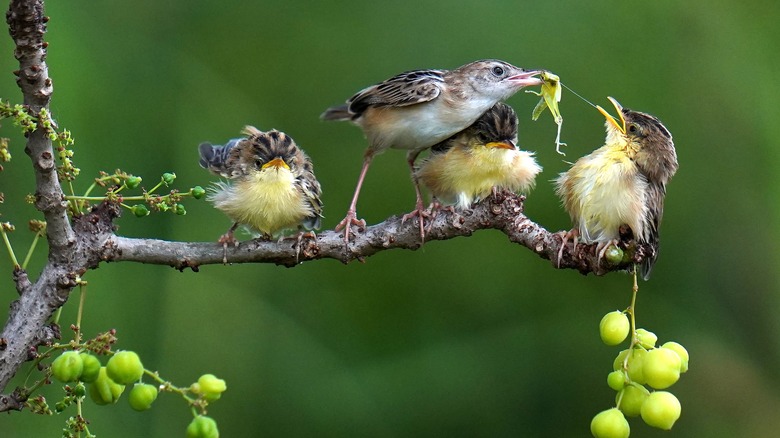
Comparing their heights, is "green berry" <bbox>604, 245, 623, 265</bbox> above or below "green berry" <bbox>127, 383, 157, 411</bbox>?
above

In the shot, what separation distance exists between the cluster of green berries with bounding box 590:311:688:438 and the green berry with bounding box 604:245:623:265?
5.8 inches

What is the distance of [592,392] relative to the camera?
5660mm

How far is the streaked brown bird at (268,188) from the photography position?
12.9 feet

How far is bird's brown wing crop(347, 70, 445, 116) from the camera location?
4473mm

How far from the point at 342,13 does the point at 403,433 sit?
2.34m

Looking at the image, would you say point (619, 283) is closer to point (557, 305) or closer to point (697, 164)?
point (557, 305)

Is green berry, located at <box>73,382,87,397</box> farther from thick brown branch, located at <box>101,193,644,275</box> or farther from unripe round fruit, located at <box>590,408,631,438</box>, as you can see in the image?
unripe round fruit, located at <box>590,408,631,438</box>

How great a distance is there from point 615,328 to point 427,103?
1844 millimetres

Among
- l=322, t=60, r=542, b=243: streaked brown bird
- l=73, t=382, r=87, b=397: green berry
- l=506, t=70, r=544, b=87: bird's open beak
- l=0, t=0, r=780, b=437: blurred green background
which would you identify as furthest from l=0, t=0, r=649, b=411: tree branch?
l=0, t=0, r=780, b=437: blurred green background

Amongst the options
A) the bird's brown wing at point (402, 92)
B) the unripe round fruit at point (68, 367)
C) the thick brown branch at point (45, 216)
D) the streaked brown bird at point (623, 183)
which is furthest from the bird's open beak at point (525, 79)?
the unripe round fruit at point (68, 367)

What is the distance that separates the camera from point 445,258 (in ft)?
19.1

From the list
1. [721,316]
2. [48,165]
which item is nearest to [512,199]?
[48,165]

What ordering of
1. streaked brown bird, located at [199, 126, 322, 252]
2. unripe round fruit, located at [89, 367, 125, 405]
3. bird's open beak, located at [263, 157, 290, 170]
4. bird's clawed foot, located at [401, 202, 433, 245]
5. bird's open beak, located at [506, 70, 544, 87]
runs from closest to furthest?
unripe round fruit, located at [89, 367, 125, 405]
bird's clawed foot, located at [401, 202, 433, 245]
streaked brown bird, located at [199, 126, 322, 252]
bird's open beak, located at [263, 157, 290, 170]
bird's open beak, located at [506, 70, 544, 87]

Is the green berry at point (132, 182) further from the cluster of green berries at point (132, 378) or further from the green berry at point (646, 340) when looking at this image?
the green berry at point (646, 340)
